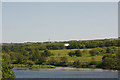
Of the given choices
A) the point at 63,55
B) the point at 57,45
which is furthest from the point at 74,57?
the point at 57,45

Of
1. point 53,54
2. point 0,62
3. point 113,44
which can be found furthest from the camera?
point 113,44

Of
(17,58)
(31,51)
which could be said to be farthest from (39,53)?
(17,58)

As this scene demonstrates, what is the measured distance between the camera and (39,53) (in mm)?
42719

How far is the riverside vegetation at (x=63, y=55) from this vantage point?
36062 millimetres

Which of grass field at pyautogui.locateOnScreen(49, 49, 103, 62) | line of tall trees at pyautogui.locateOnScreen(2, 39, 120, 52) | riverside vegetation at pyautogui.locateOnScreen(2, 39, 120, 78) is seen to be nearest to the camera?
riverside vegetation at pyautogui.locateOnScreen(2, 39, 120, 78)

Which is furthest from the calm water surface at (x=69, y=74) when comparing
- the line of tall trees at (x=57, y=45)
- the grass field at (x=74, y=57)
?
the line of tall trees at (x=57, y=45)

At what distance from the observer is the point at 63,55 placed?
130 feet

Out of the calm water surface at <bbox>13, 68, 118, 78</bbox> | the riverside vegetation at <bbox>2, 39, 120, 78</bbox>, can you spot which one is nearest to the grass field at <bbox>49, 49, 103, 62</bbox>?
the riverside vegetation at <bbox>2, 39, 120, 78</bbox>

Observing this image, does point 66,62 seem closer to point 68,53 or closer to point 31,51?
point 68,53

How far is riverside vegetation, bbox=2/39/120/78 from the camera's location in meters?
36.1

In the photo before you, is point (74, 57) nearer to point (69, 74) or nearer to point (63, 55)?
point (63, 55)

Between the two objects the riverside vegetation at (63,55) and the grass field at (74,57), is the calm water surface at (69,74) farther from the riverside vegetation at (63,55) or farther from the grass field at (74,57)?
the grass field at (74,57)

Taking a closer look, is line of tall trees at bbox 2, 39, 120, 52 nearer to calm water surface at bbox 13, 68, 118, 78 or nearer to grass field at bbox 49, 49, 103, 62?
grass field at bbox 49, 49, 103, 62

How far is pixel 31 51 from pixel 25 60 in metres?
2.73
